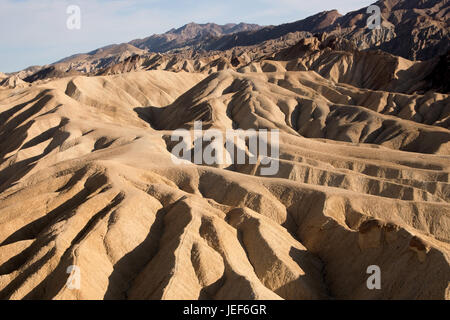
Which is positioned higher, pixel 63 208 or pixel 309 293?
pixel 63 208

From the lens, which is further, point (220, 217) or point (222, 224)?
point (220, 217)

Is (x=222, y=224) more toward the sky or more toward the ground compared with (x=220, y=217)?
more toward the sky

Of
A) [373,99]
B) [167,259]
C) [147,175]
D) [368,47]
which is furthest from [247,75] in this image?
[368,47]

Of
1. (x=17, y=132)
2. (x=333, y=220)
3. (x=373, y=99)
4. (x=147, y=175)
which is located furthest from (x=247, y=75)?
(x=333, y=220)

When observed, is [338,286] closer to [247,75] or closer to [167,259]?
[167,259]

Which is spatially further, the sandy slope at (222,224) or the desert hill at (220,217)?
the desert hill at (220,217)

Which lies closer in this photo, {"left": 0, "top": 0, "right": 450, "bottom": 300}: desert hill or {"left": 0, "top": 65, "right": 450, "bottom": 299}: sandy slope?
{"left": 0, "top": 65, "right": 450, "bottom": 299}: sandy slope

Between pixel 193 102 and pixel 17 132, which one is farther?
pixel 193 102
